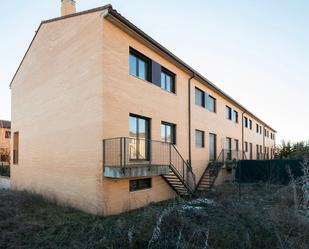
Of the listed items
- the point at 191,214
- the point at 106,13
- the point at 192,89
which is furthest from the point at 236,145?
the point at 106,13

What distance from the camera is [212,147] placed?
65.7 ft

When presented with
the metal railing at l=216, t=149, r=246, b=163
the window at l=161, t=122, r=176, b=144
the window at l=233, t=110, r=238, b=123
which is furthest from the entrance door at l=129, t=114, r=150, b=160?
the window at l=233, t=110, r=238, b=123

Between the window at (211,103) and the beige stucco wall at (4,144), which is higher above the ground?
the window at (211,103)

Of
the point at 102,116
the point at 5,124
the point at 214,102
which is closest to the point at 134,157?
the point at 102,116

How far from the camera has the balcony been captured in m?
9.14

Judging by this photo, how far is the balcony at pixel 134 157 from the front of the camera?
914 centimetres

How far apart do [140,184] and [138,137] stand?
2.05 metres

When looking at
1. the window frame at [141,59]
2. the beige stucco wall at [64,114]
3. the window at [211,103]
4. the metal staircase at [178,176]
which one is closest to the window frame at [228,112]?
the window at [211,103]

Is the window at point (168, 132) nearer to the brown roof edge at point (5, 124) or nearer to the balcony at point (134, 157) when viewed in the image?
the balcony at point (134, 157)

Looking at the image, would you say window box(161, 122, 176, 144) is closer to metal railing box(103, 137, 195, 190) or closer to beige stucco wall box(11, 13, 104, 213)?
metal railing box(103, 137, 195, 190)

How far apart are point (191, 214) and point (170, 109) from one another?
6.22 metres

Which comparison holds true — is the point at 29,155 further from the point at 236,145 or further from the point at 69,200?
the point at 236,145

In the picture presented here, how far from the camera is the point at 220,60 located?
624 inches

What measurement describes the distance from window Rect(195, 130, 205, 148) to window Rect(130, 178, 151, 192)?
6307mm
